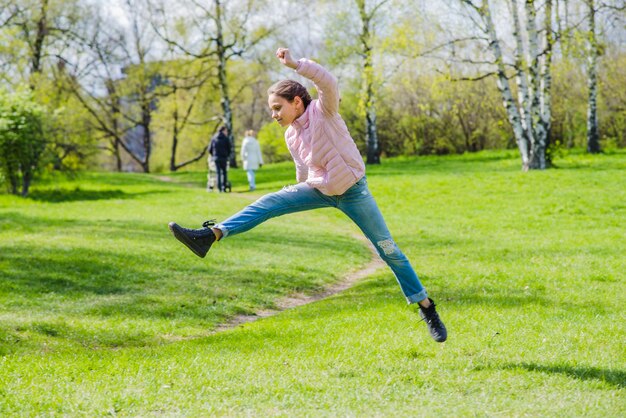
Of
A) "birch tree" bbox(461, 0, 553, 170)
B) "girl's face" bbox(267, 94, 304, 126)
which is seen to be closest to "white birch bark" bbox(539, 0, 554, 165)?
"birch tree" bbox(461, 0, 553, 170)

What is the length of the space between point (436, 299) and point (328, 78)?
4.55 meters

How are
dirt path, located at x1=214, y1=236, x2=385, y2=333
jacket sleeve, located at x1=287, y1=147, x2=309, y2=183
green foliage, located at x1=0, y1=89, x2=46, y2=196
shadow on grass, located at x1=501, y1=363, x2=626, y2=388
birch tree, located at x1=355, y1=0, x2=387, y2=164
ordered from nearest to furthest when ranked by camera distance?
1. shadow on grass, located at x1=501, y1=363, x2=626, y2=388
2. jacket sleeve, located at x1=287, y1=147, x2=309, y2=183
3. dirt path, located at x1=214, y1=236, x2=385, y2=333
4. green foliage, located at x1=0, y1=89, x2=46, y2=196
5. birch tree, located at x1=355, y1=0, x2=387, y2=164

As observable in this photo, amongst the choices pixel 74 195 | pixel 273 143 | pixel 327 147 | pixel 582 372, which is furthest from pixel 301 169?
pixel 273 143

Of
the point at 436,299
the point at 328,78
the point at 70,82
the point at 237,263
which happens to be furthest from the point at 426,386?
the point at 70,82

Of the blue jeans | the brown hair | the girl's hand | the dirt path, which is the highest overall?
the girl's hand

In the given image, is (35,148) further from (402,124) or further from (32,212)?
(402,124)

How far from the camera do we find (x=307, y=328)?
26.1ft

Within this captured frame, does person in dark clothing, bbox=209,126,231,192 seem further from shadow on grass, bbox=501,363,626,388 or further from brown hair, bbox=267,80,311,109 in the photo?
shadow on grass, bbox=501,363,626,388

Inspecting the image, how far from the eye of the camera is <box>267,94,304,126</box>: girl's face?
19.2 feet

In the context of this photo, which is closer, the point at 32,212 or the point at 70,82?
the point at 32,212

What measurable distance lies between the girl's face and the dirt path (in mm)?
4019

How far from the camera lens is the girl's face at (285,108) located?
5844 millimetres

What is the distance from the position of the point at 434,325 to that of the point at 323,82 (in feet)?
7.42

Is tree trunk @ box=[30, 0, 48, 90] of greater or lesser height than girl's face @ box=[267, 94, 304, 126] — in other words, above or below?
above
